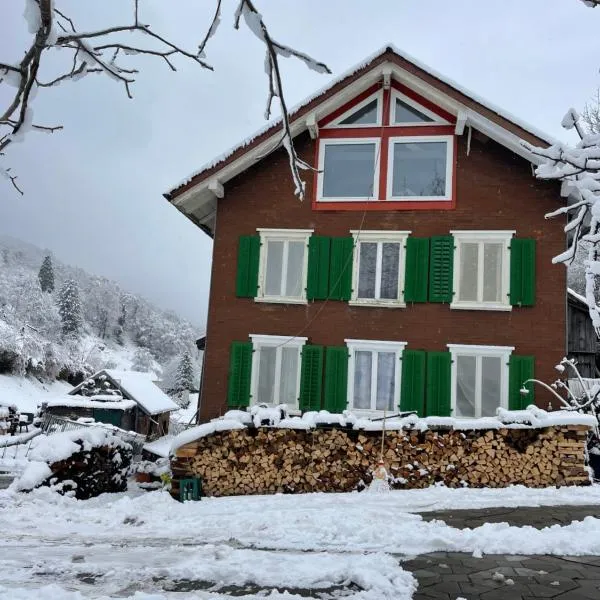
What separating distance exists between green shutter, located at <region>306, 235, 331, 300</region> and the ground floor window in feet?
3.99

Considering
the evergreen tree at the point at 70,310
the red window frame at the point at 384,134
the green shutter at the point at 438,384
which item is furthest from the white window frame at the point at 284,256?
the evergreen tree at the point at 70,310

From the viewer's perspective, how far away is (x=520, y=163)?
14914 millimetres

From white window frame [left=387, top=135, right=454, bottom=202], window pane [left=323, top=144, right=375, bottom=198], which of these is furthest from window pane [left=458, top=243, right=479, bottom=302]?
window pane [left=323, top=144, right=375, bottom=198]

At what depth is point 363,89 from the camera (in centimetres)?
1565

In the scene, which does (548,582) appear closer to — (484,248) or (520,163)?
(484,248)

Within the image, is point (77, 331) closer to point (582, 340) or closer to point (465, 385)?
point (582, 340)

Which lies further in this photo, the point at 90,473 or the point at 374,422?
the point at 374,422

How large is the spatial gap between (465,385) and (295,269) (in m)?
5.04

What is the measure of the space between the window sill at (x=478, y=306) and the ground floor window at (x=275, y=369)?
378 cm

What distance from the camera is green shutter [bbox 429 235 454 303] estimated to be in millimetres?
14711

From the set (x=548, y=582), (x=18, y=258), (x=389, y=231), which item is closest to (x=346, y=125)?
(x=389, y=231)

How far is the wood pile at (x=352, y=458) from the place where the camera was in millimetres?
12016

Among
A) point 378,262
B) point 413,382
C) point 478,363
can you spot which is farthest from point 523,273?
point 413,382

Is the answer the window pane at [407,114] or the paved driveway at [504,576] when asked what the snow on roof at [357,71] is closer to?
the window pane at [407,114]
